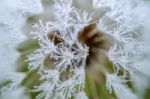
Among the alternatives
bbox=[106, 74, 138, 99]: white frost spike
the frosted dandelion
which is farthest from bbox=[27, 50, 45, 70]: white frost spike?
bbox=[106, 74, 138, 99]: white frost spike

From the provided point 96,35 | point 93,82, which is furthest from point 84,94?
point 96,35

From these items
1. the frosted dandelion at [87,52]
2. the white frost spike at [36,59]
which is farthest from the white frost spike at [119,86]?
the white frost spike at [36,59]

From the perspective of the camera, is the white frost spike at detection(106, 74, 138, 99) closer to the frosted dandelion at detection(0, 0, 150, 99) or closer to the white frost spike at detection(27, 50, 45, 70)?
the frosted dandelion at detection(0, 0, 150, 99)

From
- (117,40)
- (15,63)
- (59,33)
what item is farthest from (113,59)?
(15,63)

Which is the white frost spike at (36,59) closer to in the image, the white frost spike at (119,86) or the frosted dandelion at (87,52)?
the frosted dandelion at (87,52)

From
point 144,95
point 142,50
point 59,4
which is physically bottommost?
point 144,95

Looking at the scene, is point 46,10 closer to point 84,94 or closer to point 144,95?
point 84,94

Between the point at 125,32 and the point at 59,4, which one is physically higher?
the point at 59,4
